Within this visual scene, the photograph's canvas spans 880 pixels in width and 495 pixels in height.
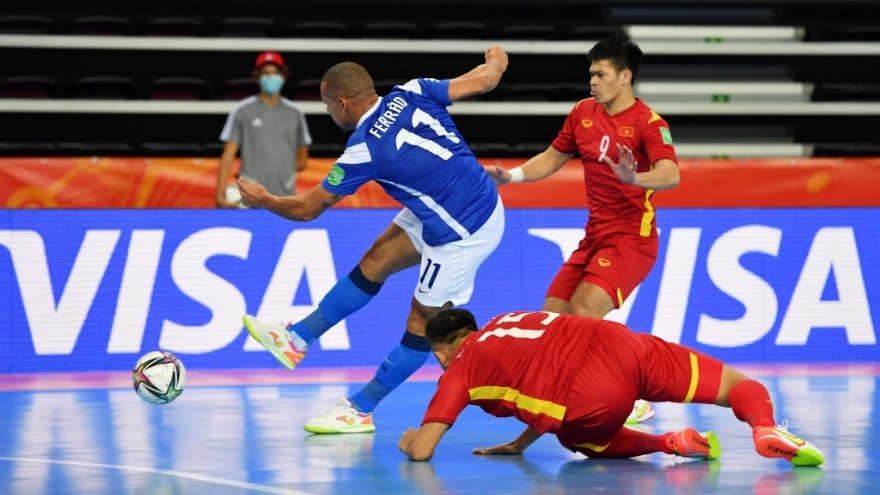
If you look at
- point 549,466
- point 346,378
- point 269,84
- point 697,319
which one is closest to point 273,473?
point 549,466

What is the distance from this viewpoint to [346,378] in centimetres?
1063

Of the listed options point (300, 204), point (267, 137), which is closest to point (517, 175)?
point (300, 204)

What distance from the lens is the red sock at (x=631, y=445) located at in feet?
21.2

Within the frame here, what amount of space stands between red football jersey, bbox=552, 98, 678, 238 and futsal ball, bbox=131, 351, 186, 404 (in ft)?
8.53

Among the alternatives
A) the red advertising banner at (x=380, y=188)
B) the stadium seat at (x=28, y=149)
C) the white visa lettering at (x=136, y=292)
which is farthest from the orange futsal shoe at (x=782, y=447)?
the stadium seat at (x=28, y=149)

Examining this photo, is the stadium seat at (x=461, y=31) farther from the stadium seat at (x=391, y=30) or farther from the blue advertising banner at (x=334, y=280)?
the blue advertising banner at (x=334, y=280)

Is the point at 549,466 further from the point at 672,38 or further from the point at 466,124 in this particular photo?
the point at 672,38

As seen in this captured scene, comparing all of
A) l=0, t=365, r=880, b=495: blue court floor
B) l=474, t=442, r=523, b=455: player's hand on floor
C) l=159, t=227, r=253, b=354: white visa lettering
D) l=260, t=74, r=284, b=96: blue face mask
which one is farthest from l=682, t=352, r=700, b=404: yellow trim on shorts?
l=260, t=74, r=284, b=96: blue face mask

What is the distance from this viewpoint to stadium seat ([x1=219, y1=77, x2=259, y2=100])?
17.2 metres

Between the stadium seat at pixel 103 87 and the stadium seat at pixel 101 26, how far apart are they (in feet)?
2.19

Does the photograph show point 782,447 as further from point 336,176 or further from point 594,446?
point 336,176

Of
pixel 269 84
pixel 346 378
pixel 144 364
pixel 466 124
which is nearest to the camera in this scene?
pixel 144 364

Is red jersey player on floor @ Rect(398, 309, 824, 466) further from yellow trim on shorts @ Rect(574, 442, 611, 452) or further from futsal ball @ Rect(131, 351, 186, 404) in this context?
futsal ball @ Rect(131, 351, 186, 404)

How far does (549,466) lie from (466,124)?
39.0ft
